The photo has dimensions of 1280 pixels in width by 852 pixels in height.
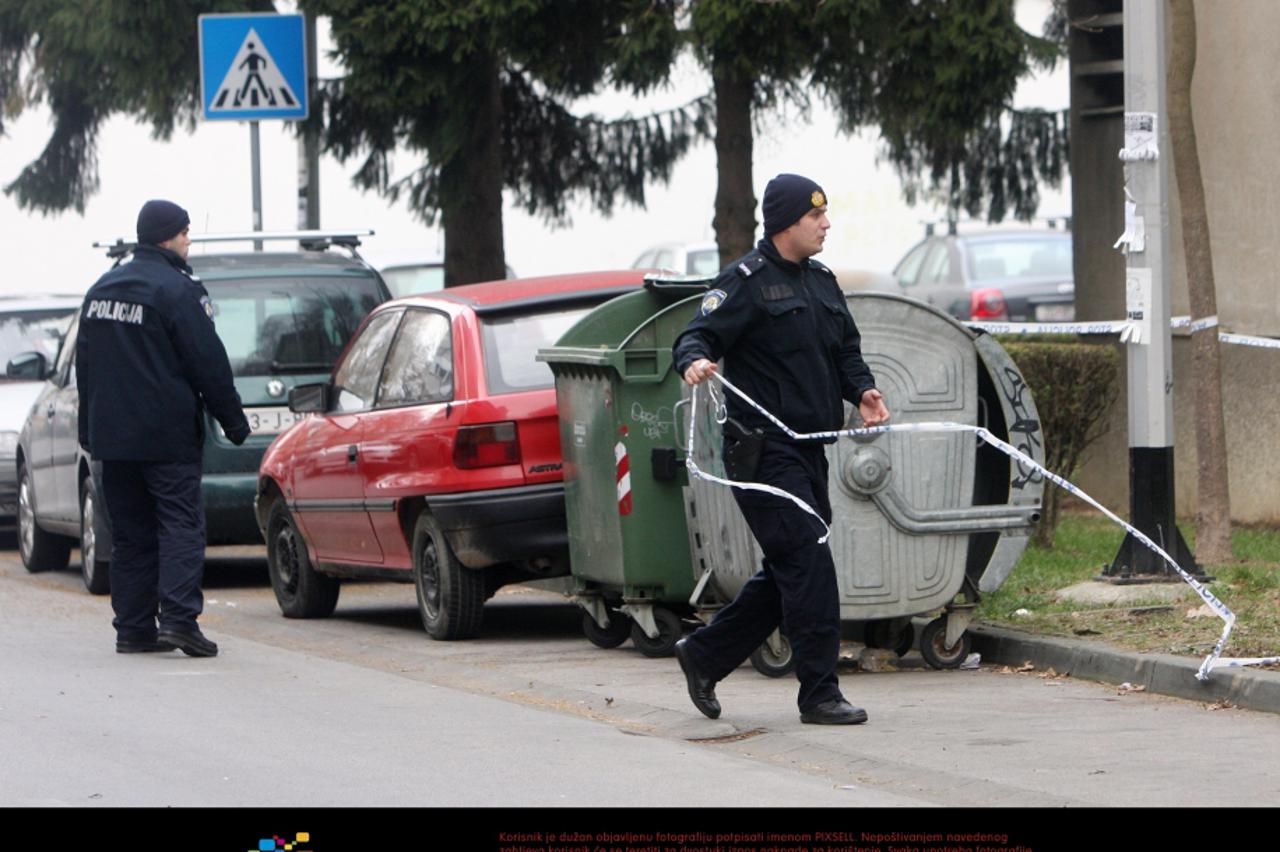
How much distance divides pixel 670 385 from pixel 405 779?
9.55 ft

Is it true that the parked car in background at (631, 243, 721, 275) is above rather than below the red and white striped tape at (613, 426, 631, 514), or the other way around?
above

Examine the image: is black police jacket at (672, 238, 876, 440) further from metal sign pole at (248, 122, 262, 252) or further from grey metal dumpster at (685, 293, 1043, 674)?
metal sign pole at (248, 122, 262, 252)

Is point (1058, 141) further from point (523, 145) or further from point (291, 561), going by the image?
point (291, 561)

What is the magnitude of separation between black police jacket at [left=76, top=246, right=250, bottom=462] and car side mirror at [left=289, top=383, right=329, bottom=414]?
1353mm

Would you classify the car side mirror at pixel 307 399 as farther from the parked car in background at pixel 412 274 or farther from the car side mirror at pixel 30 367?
the parked car in background at pixel 412 274

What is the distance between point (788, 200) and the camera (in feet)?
25.8

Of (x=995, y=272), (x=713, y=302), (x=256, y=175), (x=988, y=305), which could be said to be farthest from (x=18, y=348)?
(x=995, y=272)

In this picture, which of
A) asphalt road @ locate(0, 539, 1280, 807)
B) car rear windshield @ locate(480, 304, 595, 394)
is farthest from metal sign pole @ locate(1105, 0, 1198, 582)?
car rear windshield @ locate(480, 304, 595, 394)

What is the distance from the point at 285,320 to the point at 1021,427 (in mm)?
5403

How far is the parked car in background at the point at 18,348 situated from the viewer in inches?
630

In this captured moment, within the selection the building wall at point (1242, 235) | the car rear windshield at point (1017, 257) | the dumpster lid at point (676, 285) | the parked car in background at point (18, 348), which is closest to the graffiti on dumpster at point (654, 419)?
the dumpster lid at point (676, 285)

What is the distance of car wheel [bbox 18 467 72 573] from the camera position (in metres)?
14.8

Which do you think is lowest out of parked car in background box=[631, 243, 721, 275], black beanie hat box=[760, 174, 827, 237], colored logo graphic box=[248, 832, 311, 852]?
colored logo graphic box=[248, 832, 311, 852]

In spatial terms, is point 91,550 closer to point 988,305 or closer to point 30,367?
point 30,367
